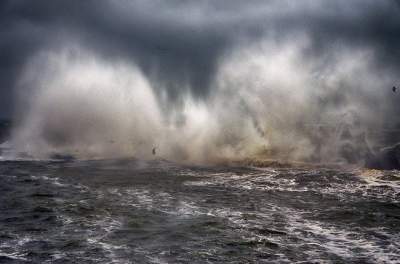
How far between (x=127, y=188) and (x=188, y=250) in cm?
1498

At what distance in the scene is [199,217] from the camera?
22109mm

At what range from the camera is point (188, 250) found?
16.6m

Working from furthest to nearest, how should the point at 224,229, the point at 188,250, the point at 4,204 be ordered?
the point at 4,204, the point at 224,229, the point at 188,250

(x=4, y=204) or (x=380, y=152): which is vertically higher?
Result: (x=380, y=152)

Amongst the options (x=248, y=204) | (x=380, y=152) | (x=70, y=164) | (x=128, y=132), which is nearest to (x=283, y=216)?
(x=248, y=204)

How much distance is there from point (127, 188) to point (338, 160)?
2741cm

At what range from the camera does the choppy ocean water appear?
16359 millimetres

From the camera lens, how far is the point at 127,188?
101ft

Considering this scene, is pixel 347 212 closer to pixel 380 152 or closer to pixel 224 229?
pixel 224 229

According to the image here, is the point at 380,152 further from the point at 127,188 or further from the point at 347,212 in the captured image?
the point at 127,188

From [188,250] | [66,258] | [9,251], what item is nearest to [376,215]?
[188,250]

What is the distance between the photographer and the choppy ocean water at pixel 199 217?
1636cm

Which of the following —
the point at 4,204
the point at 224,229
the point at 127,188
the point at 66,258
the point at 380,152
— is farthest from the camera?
the point at 380,152

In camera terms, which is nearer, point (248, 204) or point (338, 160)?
point (248, 204)
